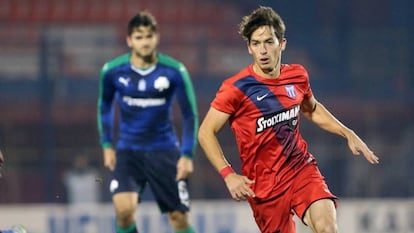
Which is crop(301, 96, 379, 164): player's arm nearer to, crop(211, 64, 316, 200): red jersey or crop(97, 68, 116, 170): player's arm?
crop(211, 64, 316, 200): red jersey

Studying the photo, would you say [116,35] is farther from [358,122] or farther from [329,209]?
[329,209]

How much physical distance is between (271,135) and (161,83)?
7.03 feet

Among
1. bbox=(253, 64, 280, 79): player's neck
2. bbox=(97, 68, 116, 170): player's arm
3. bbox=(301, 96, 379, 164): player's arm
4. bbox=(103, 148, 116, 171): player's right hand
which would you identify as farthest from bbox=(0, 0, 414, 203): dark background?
bbox=(253, 64, 280, 79): player's neck

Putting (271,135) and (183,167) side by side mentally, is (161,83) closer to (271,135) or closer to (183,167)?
(183,167)

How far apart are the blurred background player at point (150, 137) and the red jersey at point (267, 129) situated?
186 cm

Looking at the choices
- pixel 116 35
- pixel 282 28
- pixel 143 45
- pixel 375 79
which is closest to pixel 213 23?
pixel 116 35

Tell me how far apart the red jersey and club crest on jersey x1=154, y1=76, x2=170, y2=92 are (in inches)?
78.1

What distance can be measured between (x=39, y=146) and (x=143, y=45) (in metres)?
5.65

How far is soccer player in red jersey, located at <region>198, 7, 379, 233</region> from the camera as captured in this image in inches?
256

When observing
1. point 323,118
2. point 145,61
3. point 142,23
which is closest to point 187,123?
point 145,61

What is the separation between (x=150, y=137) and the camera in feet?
28.3

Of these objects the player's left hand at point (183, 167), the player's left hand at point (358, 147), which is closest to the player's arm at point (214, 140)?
the player's left hand at point (358, 147)

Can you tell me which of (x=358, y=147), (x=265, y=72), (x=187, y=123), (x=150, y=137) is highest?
(x=265, y=72)

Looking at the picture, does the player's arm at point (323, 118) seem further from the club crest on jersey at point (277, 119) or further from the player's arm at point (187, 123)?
the player's arm at point (187, 123)
